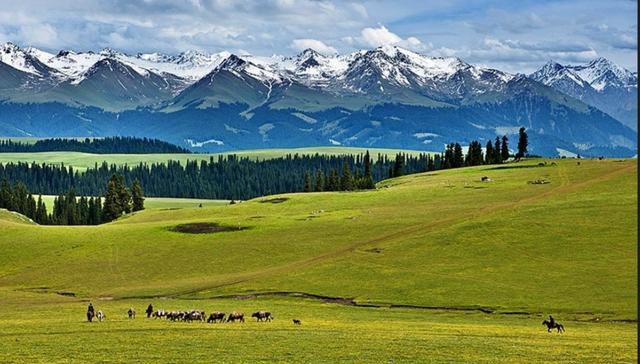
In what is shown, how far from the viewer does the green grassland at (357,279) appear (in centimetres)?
6022

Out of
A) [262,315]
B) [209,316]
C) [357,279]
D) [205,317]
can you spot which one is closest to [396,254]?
[357,279]

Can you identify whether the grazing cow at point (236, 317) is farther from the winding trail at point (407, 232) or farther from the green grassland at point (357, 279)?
the winding trail at point (407, 232)

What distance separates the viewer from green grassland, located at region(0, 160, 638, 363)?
6022 centimetres

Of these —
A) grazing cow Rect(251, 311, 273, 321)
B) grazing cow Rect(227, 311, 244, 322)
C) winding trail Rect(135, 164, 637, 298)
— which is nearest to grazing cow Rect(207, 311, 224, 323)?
grazing cow Rect(227, 311, 244, 322)

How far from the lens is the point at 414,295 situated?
100688 mm

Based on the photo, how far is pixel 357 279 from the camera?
366ft

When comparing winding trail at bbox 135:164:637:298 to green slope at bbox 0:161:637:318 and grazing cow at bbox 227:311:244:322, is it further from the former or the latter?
grazing cow at bbox 227:311:244:322

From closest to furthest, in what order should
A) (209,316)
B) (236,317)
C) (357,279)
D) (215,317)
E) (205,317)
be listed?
(215,317) → (236,317) → (209,316) → (205,317) → (357,279)

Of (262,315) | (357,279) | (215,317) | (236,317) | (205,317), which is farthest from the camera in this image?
(357,279)

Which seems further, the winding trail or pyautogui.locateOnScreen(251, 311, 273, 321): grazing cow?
the winding trail

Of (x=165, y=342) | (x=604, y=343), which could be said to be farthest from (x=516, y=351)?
(x=165, y=342)

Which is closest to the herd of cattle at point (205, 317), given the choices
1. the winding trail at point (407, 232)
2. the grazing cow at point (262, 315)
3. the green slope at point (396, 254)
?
the grazing cow at point (262, 315)

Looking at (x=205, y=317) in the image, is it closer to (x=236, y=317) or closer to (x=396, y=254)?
(x=236, y=317)

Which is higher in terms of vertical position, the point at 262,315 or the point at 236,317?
the point at 262,315
